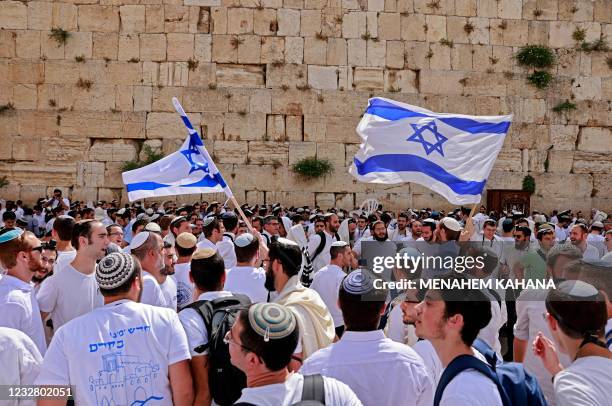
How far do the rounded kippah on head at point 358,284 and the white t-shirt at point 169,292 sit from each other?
6.05 feet

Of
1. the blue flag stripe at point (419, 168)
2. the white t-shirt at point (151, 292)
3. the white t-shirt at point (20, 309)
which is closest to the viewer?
the white t-shirt at point (20, 309)

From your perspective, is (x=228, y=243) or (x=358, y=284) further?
(x=228, y=243)

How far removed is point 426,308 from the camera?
2.60 m

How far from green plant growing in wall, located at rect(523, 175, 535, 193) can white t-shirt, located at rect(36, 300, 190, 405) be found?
52.7 ft

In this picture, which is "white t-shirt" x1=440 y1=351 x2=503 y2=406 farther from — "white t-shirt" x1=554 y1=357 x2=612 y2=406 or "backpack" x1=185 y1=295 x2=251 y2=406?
"backpack" x1=185 y1=295 x2=251 y2=406

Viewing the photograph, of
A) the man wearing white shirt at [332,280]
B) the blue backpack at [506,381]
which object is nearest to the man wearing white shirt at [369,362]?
the blue backpack at [506,381]

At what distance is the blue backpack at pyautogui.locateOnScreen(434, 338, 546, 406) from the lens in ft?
7.55

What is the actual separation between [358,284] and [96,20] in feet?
51.9

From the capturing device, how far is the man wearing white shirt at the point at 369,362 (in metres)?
2.84

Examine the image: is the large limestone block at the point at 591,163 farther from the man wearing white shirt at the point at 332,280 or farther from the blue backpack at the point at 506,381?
the blue backpack at the point at 506,381

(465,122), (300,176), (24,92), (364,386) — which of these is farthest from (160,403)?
(24,92)

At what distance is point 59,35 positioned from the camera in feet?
54.9

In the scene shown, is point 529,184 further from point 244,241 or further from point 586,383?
point 586,383

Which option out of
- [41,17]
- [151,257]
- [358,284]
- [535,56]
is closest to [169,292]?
[151,257]
